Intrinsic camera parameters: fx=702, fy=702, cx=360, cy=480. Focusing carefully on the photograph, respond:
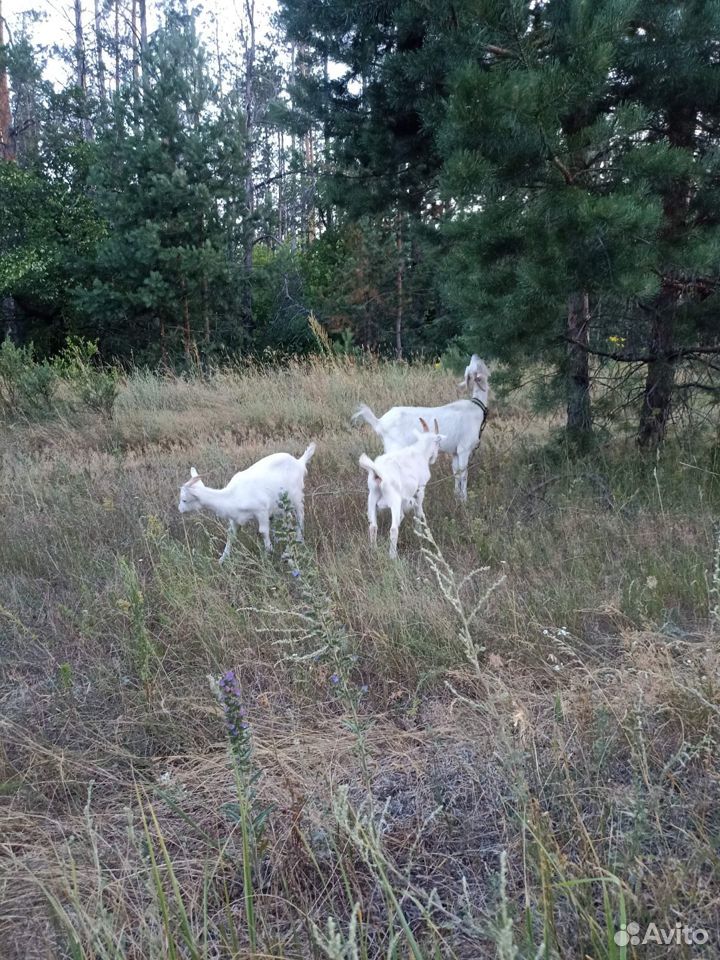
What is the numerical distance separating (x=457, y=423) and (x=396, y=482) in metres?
1.28

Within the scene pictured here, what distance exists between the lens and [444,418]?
521cm

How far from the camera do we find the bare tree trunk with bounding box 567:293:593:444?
16.9ft

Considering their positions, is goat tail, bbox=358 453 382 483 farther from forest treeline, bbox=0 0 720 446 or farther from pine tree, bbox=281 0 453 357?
pine tree, bbox=281 0 453 357

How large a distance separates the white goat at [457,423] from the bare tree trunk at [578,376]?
0.63 metres

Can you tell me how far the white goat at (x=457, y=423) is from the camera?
5055mm

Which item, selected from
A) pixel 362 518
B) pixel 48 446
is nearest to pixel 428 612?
pixel 362 518

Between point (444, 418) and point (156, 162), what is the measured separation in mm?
11915

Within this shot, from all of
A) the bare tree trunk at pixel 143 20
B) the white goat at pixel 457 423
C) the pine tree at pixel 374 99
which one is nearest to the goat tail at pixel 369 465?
the white goat at pixel 457 423

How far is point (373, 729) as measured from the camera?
253 centimetres

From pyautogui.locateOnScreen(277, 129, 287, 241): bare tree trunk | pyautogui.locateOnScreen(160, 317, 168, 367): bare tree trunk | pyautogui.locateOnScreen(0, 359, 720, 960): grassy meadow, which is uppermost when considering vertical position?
pyautogui.locateOnScreen(277, 129, 287, 241): bare tree trunk

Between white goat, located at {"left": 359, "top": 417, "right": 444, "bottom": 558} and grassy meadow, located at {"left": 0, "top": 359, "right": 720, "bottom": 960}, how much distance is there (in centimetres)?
23

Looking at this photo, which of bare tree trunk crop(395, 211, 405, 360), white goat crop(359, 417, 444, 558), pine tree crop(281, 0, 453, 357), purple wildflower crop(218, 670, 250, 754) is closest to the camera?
purple wildflower crop(218, 670, 250, 754)

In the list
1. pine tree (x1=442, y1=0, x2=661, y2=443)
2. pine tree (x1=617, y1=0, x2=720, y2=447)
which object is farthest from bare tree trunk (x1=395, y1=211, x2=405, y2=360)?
pine tree (x1=442, y1=0, x2=661, y2=443)

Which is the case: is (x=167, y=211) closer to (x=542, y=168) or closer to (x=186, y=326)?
(x=186, y=326)
